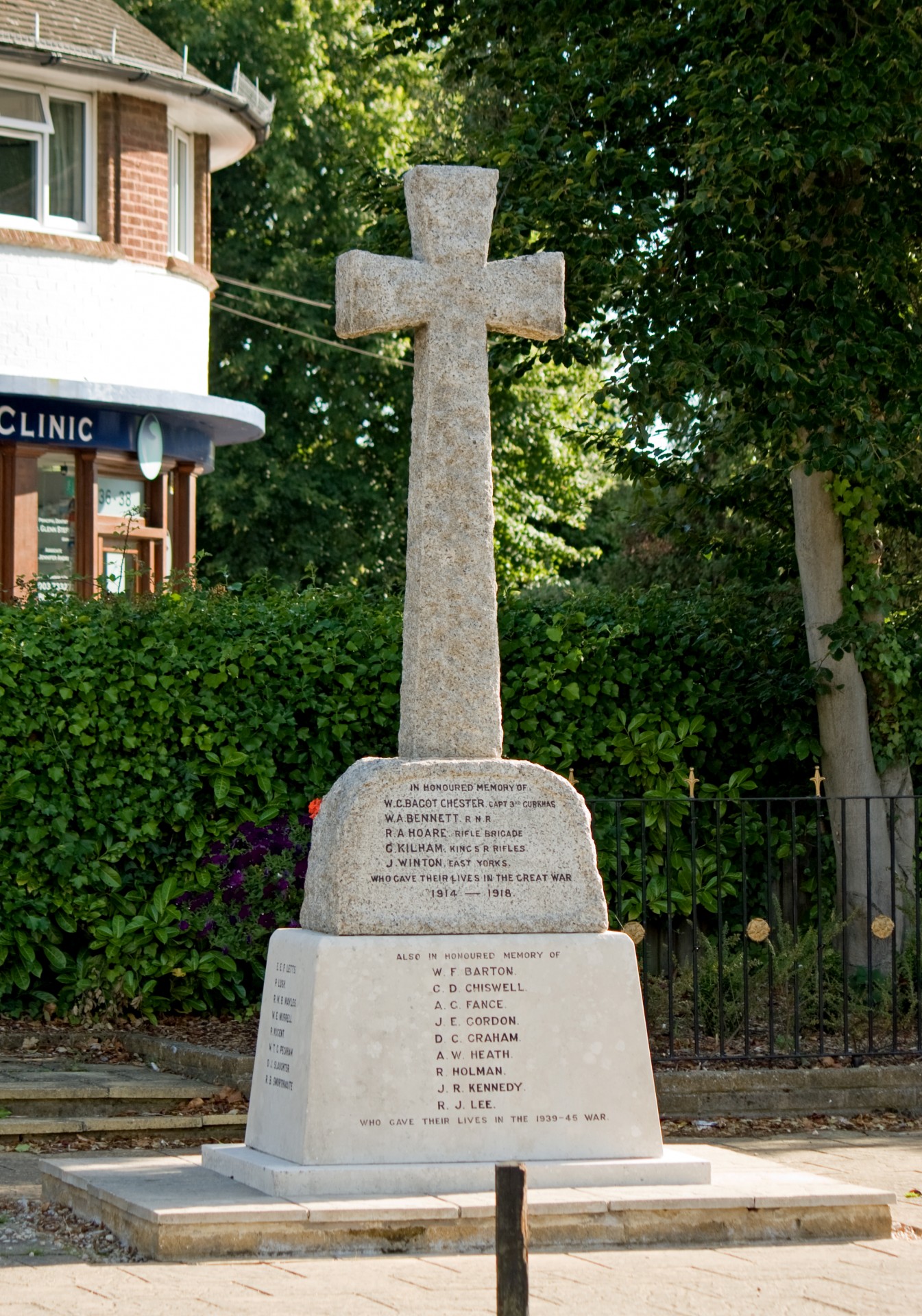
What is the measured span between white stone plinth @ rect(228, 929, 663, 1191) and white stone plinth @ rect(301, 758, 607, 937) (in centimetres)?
10

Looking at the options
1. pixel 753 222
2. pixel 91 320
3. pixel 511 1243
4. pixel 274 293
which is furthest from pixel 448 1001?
pixel 274 293

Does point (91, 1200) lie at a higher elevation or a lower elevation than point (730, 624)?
lower

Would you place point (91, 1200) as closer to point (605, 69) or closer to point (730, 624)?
point (730, 624)

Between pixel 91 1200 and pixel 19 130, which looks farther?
pixel 19 130

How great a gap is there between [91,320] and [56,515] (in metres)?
2.15

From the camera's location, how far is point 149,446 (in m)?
20.3

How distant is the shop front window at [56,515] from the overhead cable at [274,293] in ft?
30.9

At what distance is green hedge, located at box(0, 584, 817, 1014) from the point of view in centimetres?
1107

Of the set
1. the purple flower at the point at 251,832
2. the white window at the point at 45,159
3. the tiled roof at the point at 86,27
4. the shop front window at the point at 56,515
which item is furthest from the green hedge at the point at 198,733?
the tiled roof at the point at 86,27

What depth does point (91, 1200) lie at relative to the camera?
277 inches

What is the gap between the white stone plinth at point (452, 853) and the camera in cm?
721

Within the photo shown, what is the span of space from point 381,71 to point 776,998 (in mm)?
22891

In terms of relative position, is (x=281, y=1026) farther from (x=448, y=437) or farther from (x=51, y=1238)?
(x=448, y=437)

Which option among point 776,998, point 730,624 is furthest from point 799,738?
point 776,998
